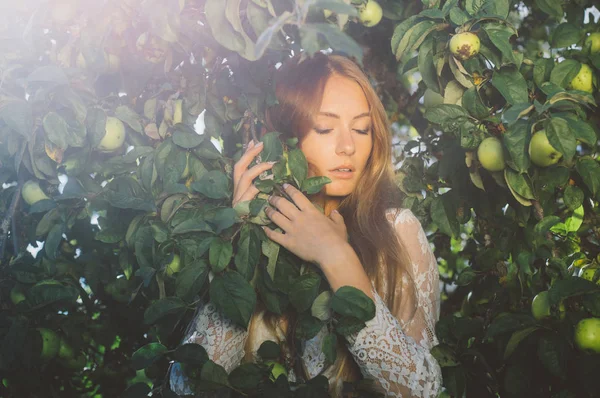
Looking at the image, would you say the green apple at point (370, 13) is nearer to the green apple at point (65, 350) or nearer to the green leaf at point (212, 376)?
the green leaf at point (212, 376)

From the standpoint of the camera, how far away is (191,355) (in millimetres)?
1205

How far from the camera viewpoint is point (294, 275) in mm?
1319

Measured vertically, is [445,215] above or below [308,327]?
below

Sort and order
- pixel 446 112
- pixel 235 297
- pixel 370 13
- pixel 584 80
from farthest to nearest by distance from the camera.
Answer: pixel 370 13
pixel 584 80
pixel 446 112
pixel 235 297

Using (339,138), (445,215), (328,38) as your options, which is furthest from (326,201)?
(328,38)

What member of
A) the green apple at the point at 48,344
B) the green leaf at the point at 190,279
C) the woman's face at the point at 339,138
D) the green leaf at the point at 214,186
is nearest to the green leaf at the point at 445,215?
the woman's face at the point at 339,138

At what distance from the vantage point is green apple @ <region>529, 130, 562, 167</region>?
1366 mm

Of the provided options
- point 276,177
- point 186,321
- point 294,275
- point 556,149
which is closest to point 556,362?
point 556,149

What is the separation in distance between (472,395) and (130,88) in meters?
1.11

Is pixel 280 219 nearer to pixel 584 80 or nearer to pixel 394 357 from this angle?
pixel 394 357

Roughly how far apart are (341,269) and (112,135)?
663mm

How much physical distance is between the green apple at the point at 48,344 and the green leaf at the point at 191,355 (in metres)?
0.58

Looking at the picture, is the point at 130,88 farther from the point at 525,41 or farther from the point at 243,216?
the point at 525,41

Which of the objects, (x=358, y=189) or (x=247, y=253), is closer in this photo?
(x=247, y=253)
